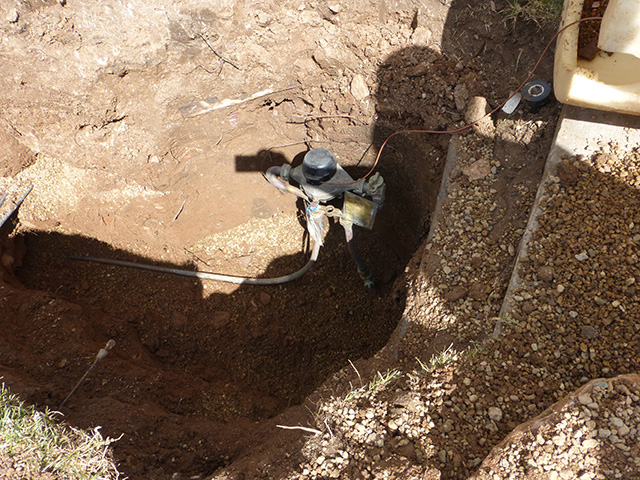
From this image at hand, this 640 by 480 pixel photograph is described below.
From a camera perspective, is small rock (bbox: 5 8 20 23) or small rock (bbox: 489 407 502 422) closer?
small rock (bbox: 489 407 502 422)

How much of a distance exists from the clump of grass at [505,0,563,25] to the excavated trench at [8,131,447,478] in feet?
3.38

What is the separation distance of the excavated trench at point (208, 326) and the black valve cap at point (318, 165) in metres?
0.73

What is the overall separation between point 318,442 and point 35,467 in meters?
1.23

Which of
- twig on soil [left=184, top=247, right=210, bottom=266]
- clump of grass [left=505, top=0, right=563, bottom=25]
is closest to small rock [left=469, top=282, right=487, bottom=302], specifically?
clump of grass [left=505, top=0, right=563, bottom=25]

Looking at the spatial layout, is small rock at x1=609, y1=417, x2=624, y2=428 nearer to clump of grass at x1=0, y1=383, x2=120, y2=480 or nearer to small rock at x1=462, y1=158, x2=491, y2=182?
small rock at x1=462, y1=158, x2=491, y2=182

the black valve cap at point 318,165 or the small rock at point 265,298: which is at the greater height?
the black valve cap at point 318,165

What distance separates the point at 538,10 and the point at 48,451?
3.74 meters

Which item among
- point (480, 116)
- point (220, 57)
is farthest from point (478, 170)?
point (220, 57)

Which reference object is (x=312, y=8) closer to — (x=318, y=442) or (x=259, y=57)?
(x=259, y=57)

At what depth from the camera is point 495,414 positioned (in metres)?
1.87

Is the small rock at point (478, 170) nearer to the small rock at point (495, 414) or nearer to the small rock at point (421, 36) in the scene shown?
the small rock at point (421, 36)

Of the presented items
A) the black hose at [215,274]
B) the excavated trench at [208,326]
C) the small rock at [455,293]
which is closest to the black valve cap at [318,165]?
the excavated trench at [208,326]

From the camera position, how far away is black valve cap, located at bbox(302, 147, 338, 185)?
3.09 metres

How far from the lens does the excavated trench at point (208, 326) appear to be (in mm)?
2680
